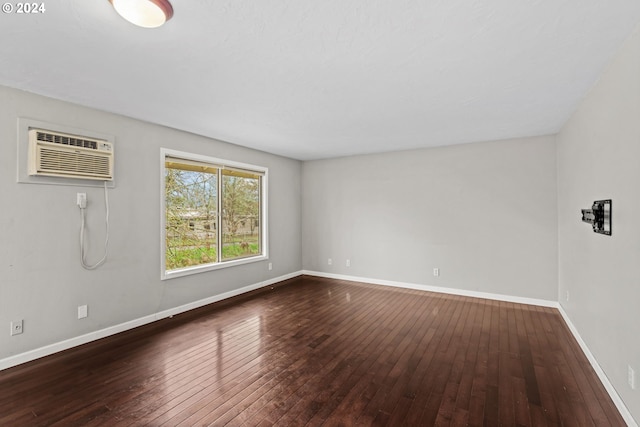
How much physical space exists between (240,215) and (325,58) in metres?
3.57

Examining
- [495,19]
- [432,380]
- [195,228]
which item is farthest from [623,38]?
[195,228]

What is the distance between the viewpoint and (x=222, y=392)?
2.23 metres

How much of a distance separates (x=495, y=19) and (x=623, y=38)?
0.95m

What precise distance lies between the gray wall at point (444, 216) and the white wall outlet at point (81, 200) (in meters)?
4.01

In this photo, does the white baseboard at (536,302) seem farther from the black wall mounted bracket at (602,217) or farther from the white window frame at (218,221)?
the white window frame at (218,221)

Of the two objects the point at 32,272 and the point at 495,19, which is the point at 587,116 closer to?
the point at 495,19

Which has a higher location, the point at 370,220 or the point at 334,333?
the point at 370,220

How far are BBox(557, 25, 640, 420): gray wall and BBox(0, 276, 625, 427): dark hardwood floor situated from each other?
1.24 ft

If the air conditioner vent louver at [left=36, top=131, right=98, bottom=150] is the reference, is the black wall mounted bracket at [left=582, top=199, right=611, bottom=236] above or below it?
below

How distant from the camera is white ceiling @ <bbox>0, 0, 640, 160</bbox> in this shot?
1.66 meters

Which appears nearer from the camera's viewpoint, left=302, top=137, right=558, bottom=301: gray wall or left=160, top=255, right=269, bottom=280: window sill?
left=160, top=255, right=269, bottom=280: window sill

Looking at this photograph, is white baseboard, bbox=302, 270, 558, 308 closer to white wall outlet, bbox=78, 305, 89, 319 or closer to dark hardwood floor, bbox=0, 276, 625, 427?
dark hardwood floor, bbox=0, 276, 625, 427

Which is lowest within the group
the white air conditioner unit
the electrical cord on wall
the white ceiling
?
the electrical cord on wall

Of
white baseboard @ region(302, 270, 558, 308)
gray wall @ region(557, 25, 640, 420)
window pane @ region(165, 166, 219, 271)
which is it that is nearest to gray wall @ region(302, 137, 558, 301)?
white baseboard @ region(302, 270, 558, 308)
